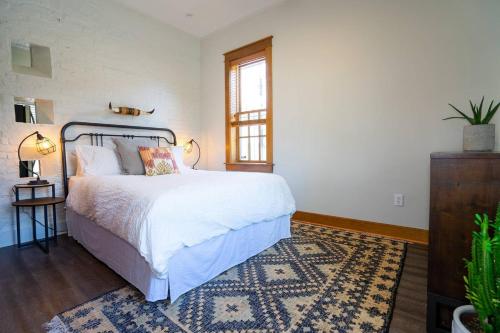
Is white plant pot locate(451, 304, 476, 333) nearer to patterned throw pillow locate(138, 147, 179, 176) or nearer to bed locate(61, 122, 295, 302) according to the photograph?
bed locate(61, 122, 295, 302)

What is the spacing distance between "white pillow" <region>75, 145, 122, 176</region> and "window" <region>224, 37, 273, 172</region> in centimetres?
177

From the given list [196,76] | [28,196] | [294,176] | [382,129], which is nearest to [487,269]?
[382,129]

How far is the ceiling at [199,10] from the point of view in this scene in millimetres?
3285

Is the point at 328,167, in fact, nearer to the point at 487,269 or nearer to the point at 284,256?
the point at 284,256

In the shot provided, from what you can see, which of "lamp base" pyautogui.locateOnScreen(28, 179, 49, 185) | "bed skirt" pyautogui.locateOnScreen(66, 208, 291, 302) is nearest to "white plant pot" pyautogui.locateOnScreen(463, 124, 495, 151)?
"bed skirt" pyautogui.locateOnScreen(66, 208, 291, 302)

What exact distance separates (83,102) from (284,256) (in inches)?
116

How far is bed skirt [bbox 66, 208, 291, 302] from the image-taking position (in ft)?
5.01

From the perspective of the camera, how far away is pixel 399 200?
2.57 metres

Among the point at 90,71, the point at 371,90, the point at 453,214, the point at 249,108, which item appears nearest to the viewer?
the point at 453,214

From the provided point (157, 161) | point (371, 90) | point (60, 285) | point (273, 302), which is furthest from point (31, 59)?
point (371, 90)

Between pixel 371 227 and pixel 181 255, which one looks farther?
pixel 371 227

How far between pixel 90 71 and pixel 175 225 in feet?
8.68

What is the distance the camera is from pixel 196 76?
4.37 metres

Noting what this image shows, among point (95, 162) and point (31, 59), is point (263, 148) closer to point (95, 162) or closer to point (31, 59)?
point (95, 162)
